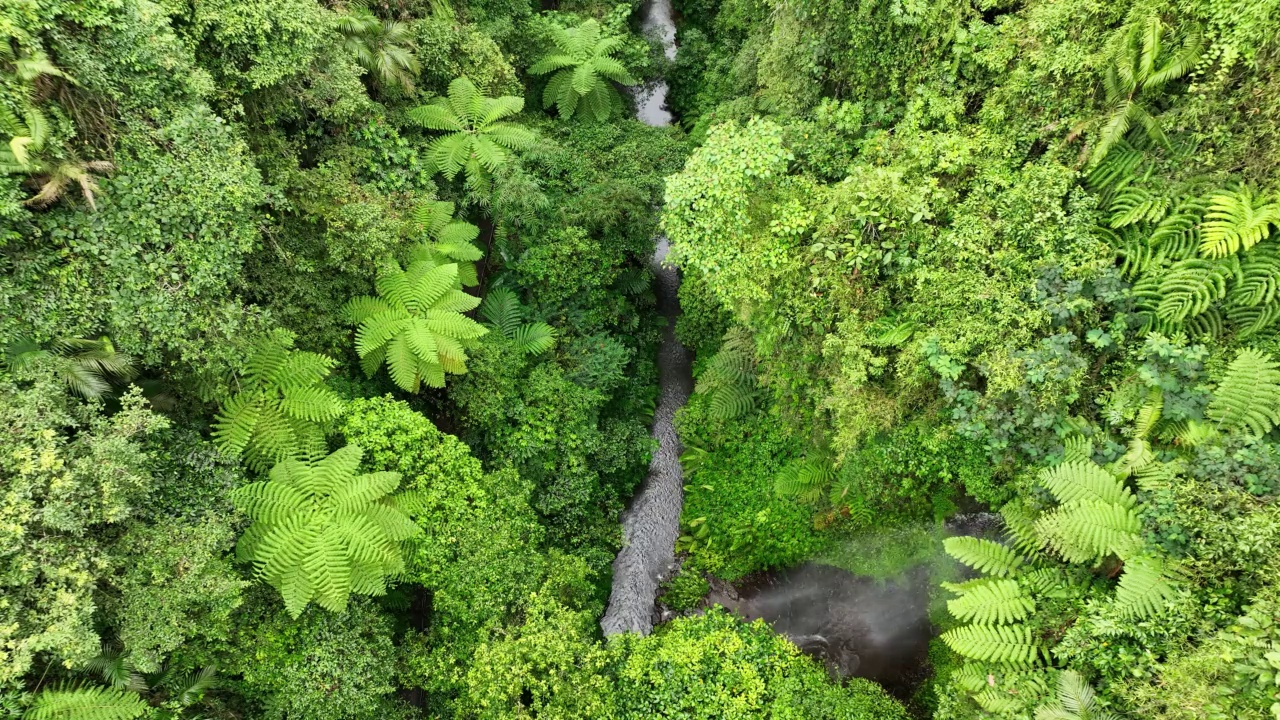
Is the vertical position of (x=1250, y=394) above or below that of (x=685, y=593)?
above

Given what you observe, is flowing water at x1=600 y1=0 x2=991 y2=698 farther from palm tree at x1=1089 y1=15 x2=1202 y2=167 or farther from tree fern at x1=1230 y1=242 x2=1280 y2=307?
palm tree at x1=1089 y1=15 x2=1202 y2=167

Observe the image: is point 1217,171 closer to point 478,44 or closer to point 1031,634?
point 1031,634

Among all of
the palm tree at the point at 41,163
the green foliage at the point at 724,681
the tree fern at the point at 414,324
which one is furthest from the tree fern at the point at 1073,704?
the palm tree at the point at 41,163

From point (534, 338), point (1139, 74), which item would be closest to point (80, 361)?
point (534, 338)

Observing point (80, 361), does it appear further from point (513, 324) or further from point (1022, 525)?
point (1022, 525)

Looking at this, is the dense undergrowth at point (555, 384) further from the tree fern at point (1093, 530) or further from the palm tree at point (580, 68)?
the palm tree at point (580, 68)

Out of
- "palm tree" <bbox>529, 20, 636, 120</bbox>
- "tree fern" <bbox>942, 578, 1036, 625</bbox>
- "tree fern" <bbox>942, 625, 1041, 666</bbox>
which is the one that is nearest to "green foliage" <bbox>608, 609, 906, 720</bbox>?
"tree fern" <bbox>942, 625, 1041, 666</bbox>

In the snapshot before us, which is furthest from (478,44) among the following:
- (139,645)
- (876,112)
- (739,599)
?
(739,599)
